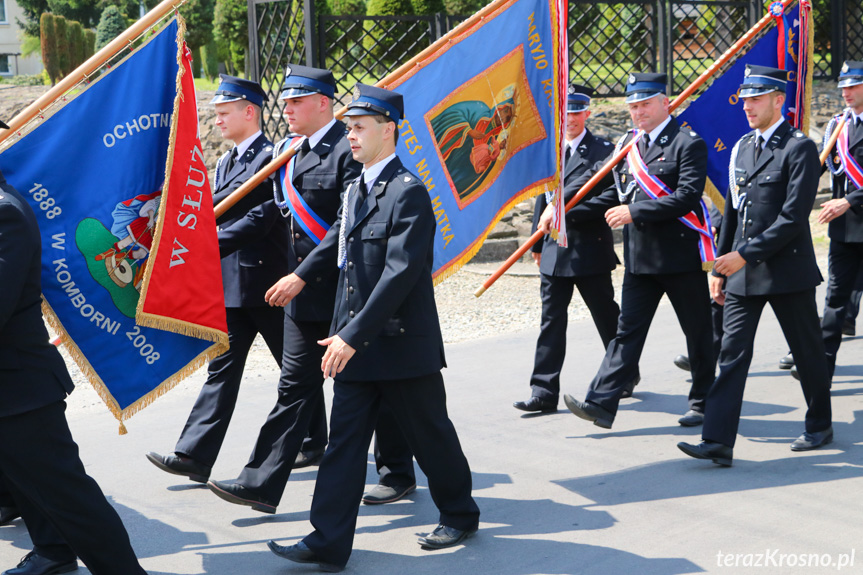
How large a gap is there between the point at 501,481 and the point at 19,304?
2.48 m

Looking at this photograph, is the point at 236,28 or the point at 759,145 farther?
the point at 236,28

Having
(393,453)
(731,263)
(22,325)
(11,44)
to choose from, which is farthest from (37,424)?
(11,44)

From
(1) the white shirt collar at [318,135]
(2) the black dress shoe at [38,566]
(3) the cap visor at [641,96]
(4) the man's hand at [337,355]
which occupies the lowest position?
(2) the black dress shoe at [38,566]

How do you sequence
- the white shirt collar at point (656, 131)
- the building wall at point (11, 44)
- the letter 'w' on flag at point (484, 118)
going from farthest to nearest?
the building wall at point (11, 44)
the white shirt collar at point (656, 131)
the letter 'w' on flag at point (484, 118)

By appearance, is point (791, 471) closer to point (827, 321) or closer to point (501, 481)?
point (501, 481)

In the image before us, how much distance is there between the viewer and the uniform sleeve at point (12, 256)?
3.36m

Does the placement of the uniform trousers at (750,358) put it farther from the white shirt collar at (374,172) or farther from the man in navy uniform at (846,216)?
the white shirt collar at (374,172)

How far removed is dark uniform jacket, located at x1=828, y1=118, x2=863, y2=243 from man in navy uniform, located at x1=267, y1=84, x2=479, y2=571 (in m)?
3.54

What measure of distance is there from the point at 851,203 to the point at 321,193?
3.53 meters

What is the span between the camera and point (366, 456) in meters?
4.08

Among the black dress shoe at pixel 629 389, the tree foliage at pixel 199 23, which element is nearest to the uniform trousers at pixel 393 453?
the black dress shoe at pixel 629 389

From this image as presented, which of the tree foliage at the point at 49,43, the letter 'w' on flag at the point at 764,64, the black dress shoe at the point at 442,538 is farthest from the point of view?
the tree foliage at the point at 49,43

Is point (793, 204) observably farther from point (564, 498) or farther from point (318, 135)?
point (318, 135)

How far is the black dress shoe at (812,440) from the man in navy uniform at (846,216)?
1179 millimetres
